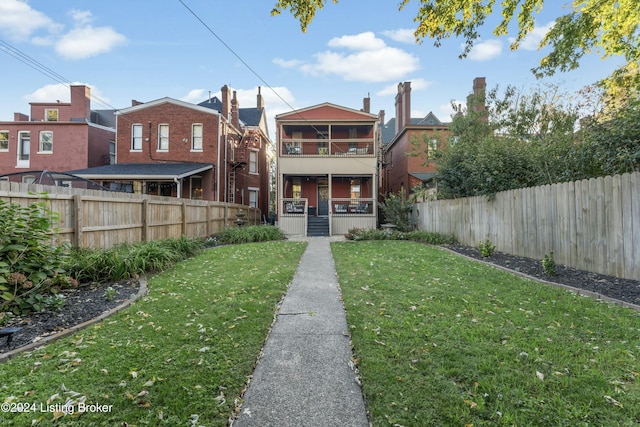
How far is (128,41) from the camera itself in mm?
11016

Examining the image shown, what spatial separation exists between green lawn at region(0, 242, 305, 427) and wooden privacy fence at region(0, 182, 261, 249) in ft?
8.24

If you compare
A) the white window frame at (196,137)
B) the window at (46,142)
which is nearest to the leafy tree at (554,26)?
the white window frame at (196,137)

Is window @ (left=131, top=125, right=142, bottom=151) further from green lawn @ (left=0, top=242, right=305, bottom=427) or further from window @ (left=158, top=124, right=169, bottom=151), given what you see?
green lawn @ (left=0, top=242, right=305, bottom=427)

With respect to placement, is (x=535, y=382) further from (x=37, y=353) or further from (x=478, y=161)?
(x=478, y=161)

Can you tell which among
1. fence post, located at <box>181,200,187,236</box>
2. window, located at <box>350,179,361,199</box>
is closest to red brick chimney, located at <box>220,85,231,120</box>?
window, located at <box>350,179,361,199</box>

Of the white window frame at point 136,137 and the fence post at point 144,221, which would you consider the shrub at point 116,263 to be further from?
the white window frame at point 136,137

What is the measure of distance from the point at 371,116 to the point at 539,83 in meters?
8.26

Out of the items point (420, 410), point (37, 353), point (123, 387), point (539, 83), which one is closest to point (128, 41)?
point (37, 353)

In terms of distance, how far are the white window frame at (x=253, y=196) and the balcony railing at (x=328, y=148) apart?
700cm

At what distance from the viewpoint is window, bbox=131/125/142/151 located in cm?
2014

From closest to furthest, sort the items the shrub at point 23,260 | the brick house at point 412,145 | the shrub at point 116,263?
1. the shrub at point 23,260
2. the shrub at point 116,263
3. the brick house at point 412,145

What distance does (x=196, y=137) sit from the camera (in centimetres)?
2022

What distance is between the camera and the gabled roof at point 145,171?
661 inches

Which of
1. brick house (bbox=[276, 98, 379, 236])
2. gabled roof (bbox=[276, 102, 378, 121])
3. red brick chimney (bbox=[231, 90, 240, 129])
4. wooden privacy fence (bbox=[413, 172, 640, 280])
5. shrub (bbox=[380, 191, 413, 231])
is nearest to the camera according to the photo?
wooden privacy fence (bbox=[413, 172, 640, 280])
